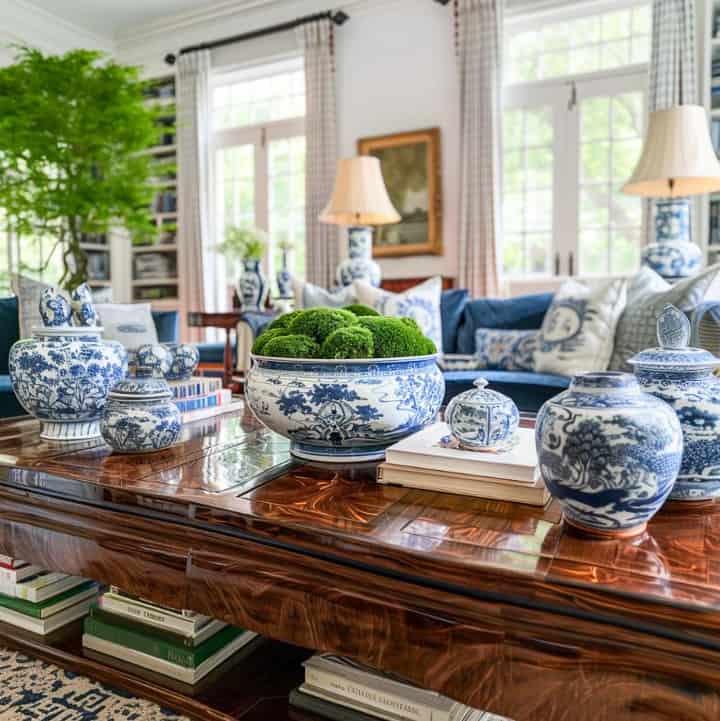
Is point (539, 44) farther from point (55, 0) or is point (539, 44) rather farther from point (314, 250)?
point (55, 0)

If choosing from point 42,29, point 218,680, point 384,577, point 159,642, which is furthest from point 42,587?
point 42,29

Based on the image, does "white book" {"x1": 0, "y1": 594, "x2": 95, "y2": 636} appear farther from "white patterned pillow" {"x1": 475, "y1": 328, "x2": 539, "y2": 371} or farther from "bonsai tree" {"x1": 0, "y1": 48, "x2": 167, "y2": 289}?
"bonsai tree" {"x1": 0, "y1": 48, "x2": 167, "y2": 289}

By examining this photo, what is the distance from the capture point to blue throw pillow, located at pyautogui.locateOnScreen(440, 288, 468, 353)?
3.46 meters

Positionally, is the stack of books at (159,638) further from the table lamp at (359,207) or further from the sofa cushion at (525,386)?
the table lamp at (359,207)

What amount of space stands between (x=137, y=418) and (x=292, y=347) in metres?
0.32

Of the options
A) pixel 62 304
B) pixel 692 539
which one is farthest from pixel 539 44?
pixel 692 539

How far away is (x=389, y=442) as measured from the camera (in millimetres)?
1075

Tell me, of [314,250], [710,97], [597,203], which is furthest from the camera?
[314,250]

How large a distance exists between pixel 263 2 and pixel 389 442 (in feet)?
18.8

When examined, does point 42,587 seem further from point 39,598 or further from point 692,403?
point 692,403

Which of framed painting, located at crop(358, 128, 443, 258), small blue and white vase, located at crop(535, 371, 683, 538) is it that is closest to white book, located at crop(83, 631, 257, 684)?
small blue and white vase, located at crop(535, 371, 683, 538)

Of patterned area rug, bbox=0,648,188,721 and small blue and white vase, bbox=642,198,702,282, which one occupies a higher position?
small blue and white vase, bbox=642,198,702,282

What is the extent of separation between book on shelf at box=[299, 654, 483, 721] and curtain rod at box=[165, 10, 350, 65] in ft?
18.0

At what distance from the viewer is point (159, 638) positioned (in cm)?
102
